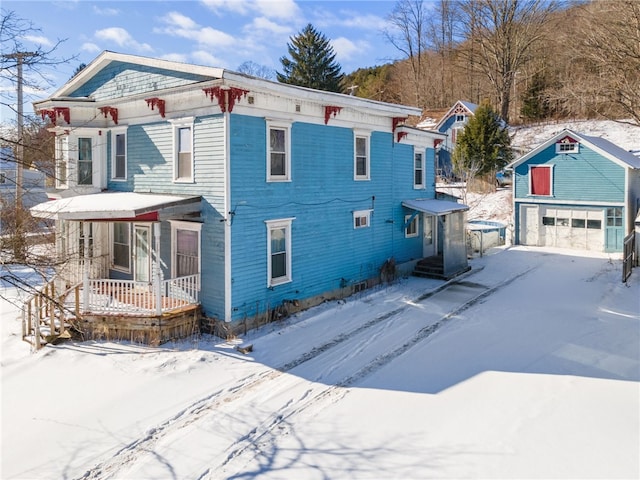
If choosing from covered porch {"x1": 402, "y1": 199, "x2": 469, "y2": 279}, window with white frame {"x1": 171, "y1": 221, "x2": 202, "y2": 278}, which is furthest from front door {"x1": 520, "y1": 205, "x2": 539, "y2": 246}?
window with white frame {"x1": 171, "y1": 221, "x2": 202, "y2": 278}

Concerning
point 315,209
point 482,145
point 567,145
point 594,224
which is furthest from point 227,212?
point 482,145

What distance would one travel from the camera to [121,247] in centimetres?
1483

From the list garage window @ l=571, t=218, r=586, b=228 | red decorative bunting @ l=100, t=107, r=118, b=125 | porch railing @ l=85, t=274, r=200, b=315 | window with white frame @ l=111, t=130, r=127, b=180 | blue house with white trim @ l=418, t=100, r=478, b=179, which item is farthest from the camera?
blue house with white trim @ l=418, t=100, r=478, b=179

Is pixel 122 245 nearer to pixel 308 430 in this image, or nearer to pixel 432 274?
pixel 308 430

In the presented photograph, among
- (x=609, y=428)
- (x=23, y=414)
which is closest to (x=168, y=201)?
(x=23, y=414)

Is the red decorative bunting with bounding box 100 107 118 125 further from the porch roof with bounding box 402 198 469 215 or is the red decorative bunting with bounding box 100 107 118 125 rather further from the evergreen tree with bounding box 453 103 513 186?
the evergreen tree with bounding box 453 103 513 186

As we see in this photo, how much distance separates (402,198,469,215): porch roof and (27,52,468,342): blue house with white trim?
4.6 inches

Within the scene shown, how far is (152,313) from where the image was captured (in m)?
11.4

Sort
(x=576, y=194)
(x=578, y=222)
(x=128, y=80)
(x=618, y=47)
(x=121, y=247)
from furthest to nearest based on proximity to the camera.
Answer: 1. (x=578, y=222)
2. (x=576, y=194)
3. (x=618, y=47)
4. (x=121, y=247)
5. (x=128, y=80)

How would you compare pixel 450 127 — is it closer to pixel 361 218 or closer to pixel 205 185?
pixel 361 218

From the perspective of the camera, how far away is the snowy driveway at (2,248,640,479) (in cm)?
662

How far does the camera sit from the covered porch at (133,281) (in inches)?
442

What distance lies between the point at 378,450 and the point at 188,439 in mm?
2941

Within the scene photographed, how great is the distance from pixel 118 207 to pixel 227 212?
104 inches
